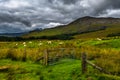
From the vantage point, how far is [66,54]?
1194 inches

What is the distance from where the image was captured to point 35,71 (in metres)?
22.4

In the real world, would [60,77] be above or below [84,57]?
below

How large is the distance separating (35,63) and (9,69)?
4.30 meters

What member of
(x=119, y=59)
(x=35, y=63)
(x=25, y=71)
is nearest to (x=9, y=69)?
(x=25, y=71)

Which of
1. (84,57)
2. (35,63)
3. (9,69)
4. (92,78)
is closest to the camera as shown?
(92,78)

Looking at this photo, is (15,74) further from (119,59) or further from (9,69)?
(119,59)

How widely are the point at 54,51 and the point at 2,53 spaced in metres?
5.83

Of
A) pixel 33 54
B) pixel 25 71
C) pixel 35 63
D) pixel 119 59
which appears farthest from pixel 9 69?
pixel 119 59

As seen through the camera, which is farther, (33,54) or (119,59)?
(33,54)

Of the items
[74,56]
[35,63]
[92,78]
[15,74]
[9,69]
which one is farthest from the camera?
[74,56]

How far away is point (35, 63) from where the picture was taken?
27547 mm

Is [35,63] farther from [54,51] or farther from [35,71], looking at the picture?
[35,71]

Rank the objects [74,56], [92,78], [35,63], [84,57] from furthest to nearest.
Result: [74,56], [35,63], [84,57], [92,78]

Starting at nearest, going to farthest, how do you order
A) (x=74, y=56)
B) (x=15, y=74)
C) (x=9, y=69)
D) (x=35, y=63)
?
(x=15, y=74) → (x=9, y=69) → (x=35, y=63) → (x=74, y=56)
